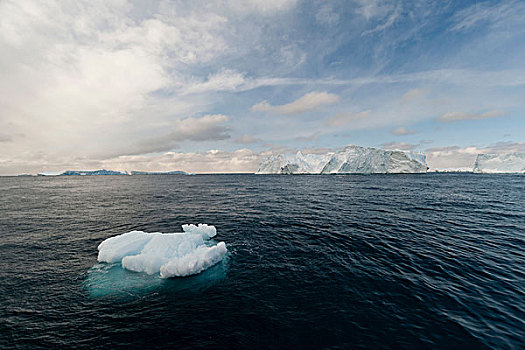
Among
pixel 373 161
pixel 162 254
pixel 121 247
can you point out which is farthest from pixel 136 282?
pixel 373 161

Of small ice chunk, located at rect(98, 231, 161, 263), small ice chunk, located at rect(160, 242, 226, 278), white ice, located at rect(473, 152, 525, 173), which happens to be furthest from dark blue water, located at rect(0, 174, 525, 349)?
white ice, located at rect(473, 152, 525, 173)

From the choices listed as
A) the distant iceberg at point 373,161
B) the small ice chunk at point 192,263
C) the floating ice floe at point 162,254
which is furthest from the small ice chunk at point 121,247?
the distant iceberg at point 373,161

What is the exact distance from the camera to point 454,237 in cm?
1780

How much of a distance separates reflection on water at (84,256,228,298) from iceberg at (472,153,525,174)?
265226 mm

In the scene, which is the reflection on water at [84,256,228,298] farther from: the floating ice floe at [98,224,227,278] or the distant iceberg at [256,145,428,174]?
the distant iceberg at [256,145,428,174]

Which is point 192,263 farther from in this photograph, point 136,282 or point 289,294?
point 289,294

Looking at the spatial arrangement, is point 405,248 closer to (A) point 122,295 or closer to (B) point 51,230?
(A) point 122,295

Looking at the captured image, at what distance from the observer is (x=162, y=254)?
1320 centimetres

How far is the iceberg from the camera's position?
167m

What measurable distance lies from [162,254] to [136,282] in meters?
2.01

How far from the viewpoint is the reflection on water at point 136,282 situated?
1080 centimetres

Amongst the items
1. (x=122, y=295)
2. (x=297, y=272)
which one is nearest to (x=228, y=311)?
(x=297, y=272)

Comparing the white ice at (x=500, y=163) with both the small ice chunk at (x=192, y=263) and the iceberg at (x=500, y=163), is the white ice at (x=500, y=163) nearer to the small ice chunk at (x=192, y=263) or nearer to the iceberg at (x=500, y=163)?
the iceberg at (x=500, y=163)

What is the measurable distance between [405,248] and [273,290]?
463 inches
